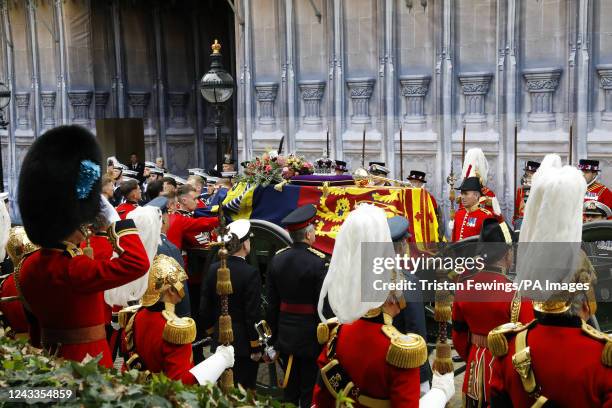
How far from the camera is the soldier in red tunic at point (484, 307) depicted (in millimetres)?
5234

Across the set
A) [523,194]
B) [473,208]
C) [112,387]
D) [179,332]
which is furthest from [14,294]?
[523,194]

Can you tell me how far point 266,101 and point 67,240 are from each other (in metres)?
13.3

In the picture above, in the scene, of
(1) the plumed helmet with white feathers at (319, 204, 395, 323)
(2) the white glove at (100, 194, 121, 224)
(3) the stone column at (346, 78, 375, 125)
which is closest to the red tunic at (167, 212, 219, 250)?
(2) the white glove at (100, 194, 121, 224)

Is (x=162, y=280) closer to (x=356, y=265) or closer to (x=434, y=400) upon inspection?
(x=356, y=265)

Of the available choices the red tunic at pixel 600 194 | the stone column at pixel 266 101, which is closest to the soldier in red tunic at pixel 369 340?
the red tunic at pixel 600 194

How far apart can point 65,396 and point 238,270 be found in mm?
3530

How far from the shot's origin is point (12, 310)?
636 centimetres

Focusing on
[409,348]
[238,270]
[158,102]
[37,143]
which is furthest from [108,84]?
[409,348]

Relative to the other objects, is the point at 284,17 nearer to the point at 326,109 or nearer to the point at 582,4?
the point at 326,109

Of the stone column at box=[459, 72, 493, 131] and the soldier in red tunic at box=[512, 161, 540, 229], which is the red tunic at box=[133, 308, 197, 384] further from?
the stone column at box=[459, 72, 493, 131]

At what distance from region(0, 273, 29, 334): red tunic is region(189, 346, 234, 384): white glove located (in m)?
1.70

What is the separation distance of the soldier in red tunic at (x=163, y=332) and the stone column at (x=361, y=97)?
11.6 metres

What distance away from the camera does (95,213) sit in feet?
16.5

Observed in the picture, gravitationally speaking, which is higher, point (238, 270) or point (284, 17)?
point (284, 17)
